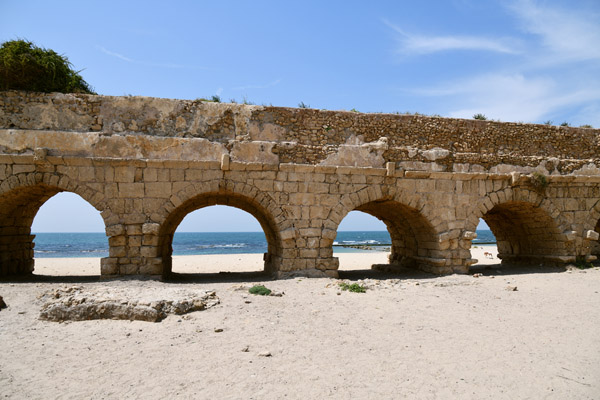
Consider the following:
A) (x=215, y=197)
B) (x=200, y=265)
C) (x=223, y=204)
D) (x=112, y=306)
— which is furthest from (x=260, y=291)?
(x=200, y=265)

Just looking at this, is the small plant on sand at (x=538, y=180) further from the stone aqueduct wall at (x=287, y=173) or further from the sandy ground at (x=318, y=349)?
the sandy ground at (x=318, y=349)

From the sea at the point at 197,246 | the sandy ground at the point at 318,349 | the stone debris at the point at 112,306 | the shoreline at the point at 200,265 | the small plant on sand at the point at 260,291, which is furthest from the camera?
the sea at the point at 197,246

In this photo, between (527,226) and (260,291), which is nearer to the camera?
(260,291)

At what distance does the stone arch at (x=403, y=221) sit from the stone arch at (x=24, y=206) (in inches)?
217

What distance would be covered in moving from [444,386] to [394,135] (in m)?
7.16

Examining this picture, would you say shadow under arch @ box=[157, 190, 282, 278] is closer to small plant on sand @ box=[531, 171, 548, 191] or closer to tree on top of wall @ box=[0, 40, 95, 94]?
tree on top of wall @ box=[0, 40, 95, 94]

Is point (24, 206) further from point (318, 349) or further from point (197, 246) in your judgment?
point (197, 246)

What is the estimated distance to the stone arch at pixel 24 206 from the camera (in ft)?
27.8

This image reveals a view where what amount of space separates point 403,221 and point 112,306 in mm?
8116

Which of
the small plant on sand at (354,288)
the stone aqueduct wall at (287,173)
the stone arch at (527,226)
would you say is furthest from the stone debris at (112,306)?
the stone arch at (527,226)

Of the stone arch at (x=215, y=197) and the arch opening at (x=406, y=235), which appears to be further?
the arch opening at (x=406, y=235)

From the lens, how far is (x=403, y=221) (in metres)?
11.5

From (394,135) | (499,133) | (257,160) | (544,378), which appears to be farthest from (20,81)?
(499,133)

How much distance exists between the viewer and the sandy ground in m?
3.90
